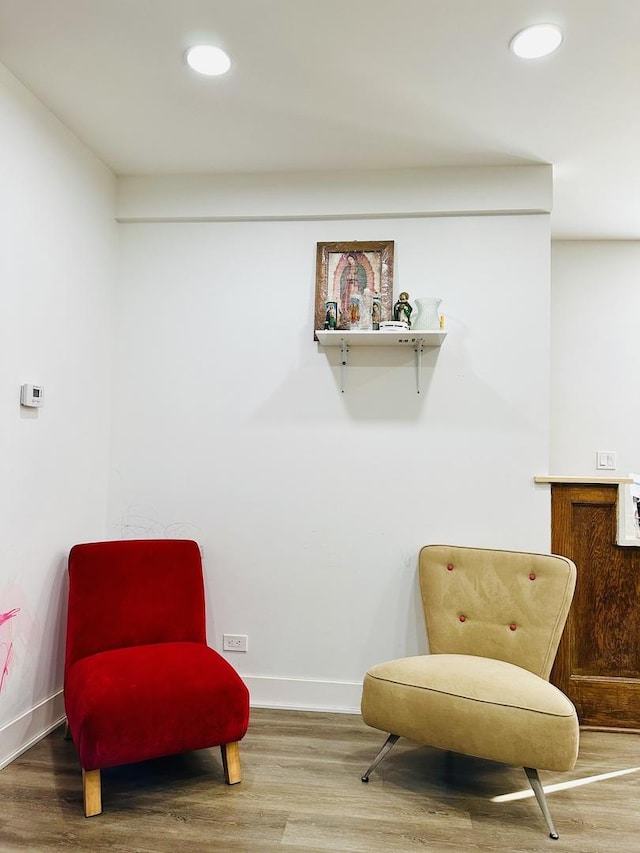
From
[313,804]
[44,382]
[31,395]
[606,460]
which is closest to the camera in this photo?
[313,804]

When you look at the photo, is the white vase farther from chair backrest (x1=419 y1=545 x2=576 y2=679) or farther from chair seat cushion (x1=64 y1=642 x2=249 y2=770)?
chair seat cushion (x1=64 y1=642 x2=249 y2=770)

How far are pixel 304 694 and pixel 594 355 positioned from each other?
2.55m

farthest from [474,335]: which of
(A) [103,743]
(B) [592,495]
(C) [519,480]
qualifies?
(A) [103,743]

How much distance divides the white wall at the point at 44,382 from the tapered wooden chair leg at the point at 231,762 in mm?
846

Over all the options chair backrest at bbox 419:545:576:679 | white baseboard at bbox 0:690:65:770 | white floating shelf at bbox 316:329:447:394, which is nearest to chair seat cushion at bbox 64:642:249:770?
white baseboard at bbox 0:690:65:770

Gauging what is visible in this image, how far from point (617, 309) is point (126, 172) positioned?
9.50 feet

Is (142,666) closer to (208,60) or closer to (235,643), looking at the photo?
(235,643)

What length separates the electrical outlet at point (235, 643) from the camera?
3.03 m

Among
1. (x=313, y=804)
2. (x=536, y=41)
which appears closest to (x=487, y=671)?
(x=313, y=804)

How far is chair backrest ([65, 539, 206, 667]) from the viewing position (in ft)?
8.32

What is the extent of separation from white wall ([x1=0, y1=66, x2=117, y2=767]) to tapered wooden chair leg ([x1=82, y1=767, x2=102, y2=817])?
50 centimetres

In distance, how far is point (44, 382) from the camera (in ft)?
8.46

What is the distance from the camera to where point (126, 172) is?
315 cm

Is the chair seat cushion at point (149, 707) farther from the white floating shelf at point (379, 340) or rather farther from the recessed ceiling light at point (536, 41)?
the recessed ceiling light at point (536, 41)
